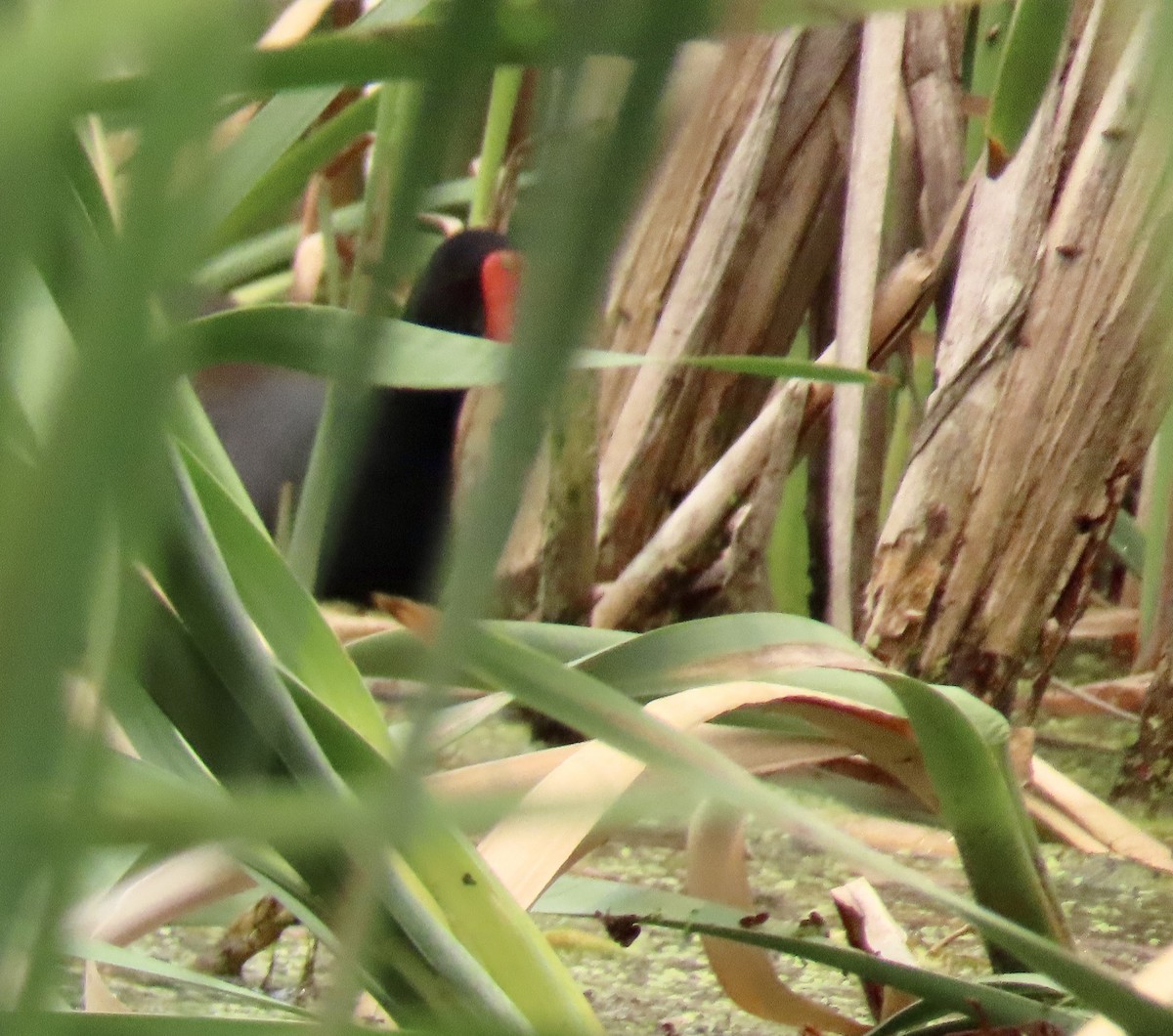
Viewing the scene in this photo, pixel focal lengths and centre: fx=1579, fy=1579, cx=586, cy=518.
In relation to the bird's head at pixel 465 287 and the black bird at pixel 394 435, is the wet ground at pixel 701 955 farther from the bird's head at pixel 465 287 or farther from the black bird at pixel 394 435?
the bird's head at pixel 465 287

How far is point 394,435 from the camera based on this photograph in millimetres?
1870

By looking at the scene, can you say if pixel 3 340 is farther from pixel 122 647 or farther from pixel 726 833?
pixel 726 833

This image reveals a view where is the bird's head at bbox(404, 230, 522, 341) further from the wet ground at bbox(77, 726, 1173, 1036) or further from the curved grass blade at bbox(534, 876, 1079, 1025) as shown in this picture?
the curved grass blade at bbox(534, 876, 1079, 1025)

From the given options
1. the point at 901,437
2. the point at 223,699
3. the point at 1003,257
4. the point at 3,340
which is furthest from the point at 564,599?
the point at 3,340

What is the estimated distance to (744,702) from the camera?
1.77 feet

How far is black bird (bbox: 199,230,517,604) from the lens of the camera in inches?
65.1

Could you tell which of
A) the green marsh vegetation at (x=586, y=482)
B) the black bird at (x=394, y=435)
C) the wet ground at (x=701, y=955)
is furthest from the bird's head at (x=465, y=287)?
the wet ground at (x=701, y=955)

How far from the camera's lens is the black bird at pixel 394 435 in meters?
1.65

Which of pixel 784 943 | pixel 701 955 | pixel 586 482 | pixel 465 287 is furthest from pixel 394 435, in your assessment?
pixel 784 943

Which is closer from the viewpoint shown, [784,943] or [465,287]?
[784,943]

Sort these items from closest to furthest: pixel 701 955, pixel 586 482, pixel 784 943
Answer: pixel 784 943 < pixel 701 955 < pixel 586 482

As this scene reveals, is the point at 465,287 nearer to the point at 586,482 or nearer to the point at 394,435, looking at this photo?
the point at 394,435

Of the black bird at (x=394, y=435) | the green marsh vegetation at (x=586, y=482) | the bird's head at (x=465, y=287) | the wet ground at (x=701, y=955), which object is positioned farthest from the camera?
the bird's head at (x=465, y=287)

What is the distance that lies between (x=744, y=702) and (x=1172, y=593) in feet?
2.61
